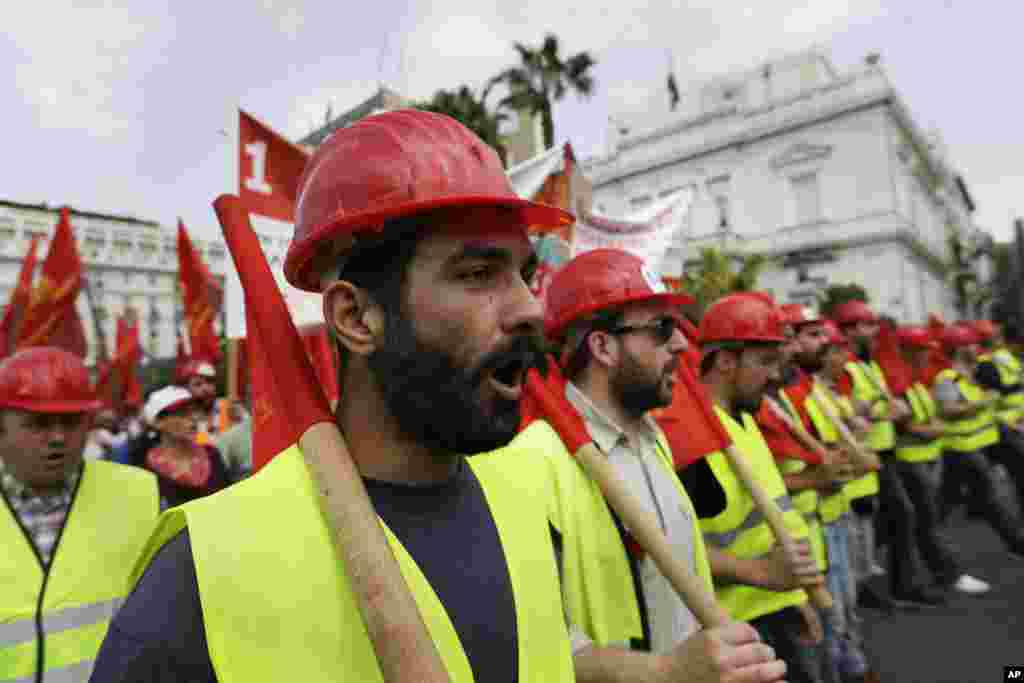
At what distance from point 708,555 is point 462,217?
6.98 feet

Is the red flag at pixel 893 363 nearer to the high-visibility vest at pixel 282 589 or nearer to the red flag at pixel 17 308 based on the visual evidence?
the high-visibility vest at pixel 282 589

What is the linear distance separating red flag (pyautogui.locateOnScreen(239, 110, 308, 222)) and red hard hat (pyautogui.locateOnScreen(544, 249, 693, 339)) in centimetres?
212

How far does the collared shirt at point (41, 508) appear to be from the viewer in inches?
98.1

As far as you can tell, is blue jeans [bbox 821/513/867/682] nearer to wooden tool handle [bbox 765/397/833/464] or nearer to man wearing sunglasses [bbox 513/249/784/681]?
wooden tool handle [bbox 765/397/833/464]

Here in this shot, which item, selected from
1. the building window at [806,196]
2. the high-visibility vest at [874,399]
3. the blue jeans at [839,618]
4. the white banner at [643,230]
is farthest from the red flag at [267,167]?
the building window at [806,196]

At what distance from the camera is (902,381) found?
7.07m

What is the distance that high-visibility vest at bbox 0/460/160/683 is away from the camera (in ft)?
7.46

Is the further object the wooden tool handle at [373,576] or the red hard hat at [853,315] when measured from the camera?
the red hard hat at [853,315]

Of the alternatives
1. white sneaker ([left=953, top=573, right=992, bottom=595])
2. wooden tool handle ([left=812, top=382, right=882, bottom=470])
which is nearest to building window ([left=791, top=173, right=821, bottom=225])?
white sneaker ([left=953, top=573, right=992, bottom=595])

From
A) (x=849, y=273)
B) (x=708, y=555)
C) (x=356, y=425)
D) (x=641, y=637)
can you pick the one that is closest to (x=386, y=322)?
(x=356, y=425)

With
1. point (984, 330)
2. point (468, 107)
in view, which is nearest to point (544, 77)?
point (468, 107)

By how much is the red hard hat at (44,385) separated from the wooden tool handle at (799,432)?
3501 millimetres

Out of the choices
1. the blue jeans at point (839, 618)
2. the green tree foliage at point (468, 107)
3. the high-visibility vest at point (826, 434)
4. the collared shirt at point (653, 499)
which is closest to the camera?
the collared shirt at point (653, 499)

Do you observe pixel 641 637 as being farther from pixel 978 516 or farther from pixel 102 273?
pixel 102 273
